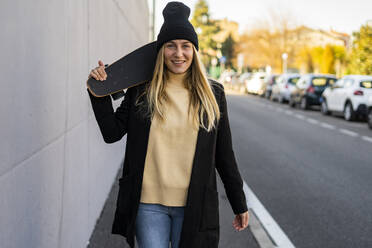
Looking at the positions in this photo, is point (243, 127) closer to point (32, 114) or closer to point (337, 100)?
point (337, 100)

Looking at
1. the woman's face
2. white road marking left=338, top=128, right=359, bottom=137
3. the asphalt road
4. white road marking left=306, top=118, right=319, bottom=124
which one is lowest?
white road marking left=306, top=118, right=319, bottom=124

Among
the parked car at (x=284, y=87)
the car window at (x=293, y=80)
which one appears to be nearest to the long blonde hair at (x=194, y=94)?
the parked car at (x=284, y=87)

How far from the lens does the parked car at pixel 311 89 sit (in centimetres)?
2345

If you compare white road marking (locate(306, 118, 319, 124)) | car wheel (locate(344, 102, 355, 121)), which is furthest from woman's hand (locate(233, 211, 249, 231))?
car wheel (locate(344, 102, 355, 121))

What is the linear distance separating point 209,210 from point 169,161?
0.29 meters

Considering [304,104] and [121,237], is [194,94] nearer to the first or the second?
[121,237]

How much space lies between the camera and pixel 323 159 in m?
10.0

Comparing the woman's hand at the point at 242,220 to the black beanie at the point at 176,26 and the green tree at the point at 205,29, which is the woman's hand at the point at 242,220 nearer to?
the black beanie at the point at 176,26

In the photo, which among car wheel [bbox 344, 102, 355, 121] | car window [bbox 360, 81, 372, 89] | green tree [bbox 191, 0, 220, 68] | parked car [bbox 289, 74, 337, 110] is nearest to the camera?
car window [bbox 360, 81, 372, 89]

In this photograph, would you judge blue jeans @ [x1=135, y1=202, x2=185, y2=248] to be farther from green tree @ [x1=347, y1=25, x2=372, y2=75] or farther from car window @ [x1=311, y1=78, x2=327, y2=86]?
green tree @ [x1=347, y1=25, x2=372, y2=75]

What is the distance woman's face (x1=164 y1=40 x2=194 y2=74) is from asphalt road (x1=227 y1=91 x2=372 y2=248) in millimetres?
2899

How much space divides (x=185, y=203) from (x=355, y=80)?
1679cm

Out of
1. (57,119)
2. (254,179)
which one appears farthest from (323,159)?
(57,119)

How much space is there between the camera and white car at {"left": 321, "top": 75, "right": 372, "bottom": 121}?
17.4 metres
